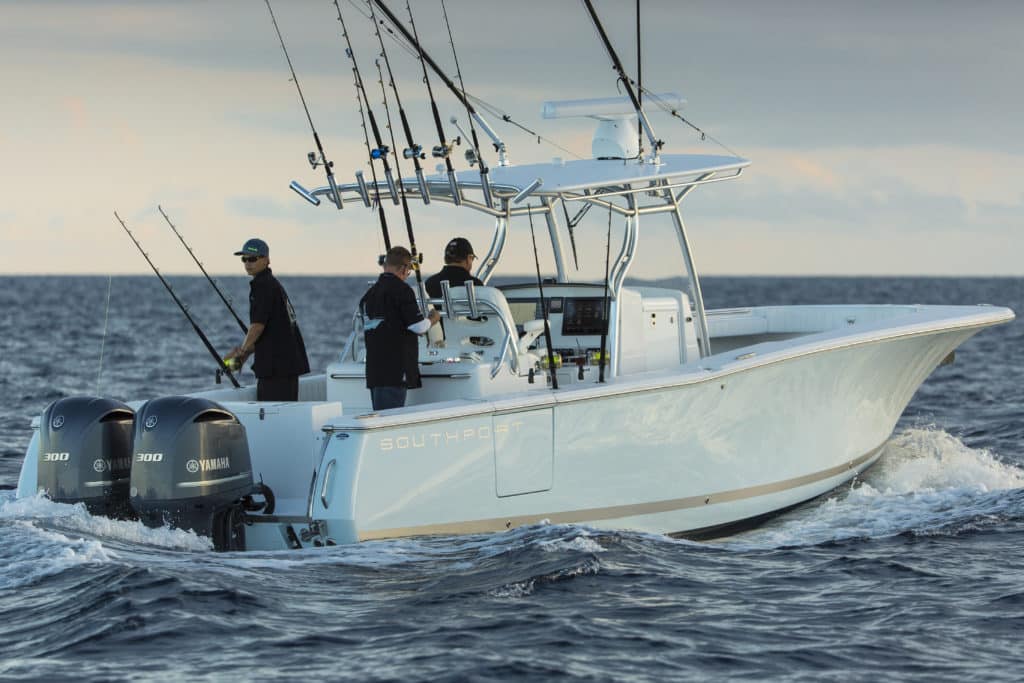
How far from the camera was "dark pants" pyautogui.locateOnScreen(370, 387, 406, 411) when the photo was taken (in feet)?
28.3

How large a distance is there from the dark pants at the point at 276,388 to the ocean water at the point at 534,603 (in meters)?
1.36

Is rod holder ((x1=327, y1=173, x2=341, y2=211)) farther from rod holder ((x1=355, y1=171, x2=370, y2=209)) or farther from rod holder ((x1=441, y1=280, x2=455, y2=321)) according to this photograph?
rod holder ((x1=441, y1=280, x2=455, y2=321))

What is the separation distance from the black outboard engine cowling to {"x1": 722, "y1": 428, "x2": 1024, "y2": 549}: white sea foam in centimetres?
310

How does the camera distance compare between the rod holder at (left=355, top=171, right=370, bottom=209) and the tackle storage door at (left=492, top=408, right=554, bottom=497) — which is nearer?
the tackle storage door at (left=492, top=408, right=554, bottom=497)

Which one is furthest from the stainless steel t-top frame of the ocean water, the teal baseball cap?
the ocean water

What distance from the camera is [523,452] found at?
8.33 meters

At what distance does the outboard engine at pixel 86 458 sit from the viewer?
25.8 ft

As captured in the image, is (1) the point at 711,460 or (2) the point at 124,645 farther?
(1) the point at 711,460

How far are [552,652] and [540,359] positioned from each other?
337 centimetres

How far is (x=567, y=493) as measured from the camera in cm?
859

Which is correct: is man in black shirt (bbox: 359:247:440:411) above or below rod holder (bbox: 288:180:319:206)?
below

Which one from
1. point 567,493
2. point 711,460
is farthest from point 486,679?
point 711,460

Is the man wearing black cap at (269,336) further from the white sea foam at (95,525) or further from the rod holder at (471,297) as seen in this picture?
the white sea foam at (95,525)

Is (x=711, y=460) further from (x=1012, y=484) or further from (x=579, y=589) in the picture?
(x=1012, y=484)
